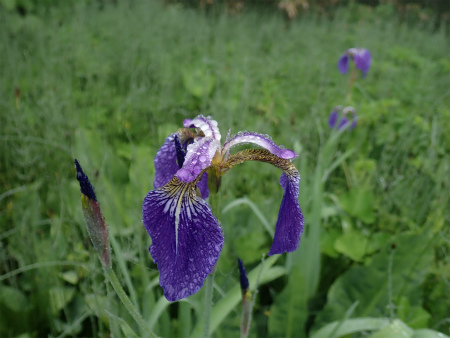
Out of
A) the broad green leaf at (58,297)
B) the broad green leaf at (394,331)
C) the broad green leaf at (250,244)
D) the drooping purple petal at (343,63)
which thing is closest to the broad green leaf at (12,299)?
the broad green leaf at (58,297)

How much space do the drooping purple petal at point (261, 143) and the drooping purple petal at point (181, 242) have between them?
203mm

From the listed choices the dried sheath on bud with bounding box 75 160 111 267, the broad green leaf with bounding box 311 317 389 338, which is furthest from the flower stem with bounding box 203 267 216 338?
the broad green leaf with bounding box 311 317 389 338

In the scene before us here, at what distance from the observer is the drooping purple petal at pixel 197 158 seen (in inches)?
27.9

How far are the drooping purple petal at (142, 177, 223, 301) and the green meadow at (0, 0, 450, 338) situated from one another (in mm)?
131

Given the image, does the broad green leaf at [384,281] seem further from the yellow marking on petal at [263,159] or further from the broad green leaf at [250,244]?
the yellow marking on petal at [263,159]

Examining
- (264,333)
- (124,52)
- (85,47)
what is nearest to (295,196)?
(264,333)

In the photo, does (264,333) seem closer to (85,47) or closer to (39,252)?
(39,252)

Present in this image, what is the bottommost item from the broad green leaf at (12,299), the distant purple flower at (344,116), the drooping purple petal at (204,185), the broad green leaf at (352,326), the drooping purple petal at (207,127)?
the broad green leaf at (12,299)

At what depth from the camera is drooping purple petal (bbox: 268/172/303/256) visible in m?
0.84

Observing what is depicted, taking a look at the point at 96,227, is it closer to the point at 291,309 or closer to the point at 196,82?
the point at 291,309

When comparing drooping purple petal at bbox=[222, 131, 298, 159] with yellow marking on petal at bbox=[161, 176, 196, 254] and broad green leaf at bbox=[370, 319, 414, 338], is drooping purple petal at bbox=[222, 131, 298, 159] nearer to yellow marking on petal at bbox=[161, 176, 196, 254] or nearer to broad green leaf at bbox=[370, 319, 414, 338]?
yellow marking on petal at bbox=[161, 176, 196, 254]

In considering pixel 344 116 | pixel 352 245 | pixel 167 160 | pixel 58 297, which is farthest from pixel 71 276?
pixel 344 116

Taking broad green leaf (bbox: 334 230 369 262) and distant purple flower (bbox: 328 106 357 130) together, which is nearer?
broad green leaf (bbox: 334 230 369 262)

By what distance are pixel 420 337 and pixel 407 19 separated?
964 centimetres
